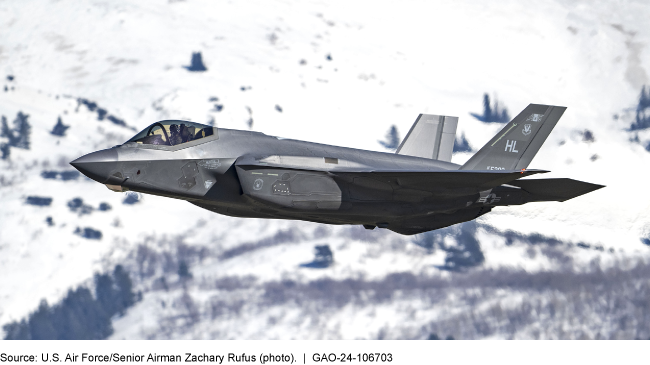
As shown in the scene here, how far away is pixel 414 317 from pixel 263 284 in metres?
27.6

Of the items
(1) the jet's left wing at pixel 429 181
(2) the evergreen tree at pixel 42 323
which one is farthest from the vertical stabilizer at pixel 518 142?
(2) the evergreen tree at pixel 42 323

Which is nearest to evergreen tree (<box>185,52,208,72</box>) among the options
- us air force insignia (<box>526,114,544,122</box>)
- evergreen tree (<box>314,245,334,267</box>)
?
evergreen tree (<box>314,245,334,267</box>)

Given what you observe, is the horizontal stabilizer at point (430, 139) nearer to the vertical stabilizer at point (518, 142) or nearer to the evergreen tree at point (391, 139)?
the vertical stabilizer at point (518, 142)

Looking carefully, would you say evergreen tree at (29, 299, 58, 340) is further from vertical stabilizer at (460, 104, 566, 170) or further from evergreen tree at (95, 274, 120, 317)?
vertical stabilizer at (460, 104, 566, 170)

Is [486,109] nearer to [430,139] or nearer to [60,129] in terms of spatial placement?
[430,139]

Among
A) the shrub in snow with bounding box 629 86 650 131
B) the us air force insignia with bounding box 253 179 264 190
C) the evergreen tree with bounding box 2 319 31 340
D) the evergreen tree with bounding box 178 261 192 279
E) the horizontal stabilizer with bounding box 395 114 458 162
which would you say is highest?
the us air force insignia with bounding box 253 179 264 190

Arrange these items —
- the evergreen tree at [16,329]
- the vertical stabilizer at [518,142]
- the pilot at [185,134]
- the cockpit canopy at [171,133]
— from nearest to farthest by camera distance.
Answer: the cockpit canopy at [171,133] → the pilot at [185,134] → the vertical stabilizer at [518,142] → the evergreen tree at [16,329]

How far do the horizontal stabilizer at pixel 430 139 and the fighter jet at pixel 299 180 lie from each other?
4777mm

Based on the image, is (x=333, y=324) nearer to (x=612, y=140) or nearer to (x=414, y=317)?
(x=414, y=317)

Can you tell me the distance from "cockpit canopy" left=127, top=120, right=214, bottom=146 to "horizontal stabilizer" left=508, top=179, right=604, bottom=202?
9.73 meters

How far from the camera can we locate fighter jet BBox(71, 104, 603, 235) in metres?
19.1

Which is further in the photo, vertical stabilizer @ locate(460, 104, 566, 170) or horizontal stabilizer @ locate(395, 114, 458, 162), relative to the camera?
horizontal stabilizer @ locate(395, 114, 458, 162)

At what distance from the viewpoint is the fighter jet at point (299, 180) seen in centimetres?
1909

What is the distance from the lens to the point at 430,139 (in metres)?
27.2
